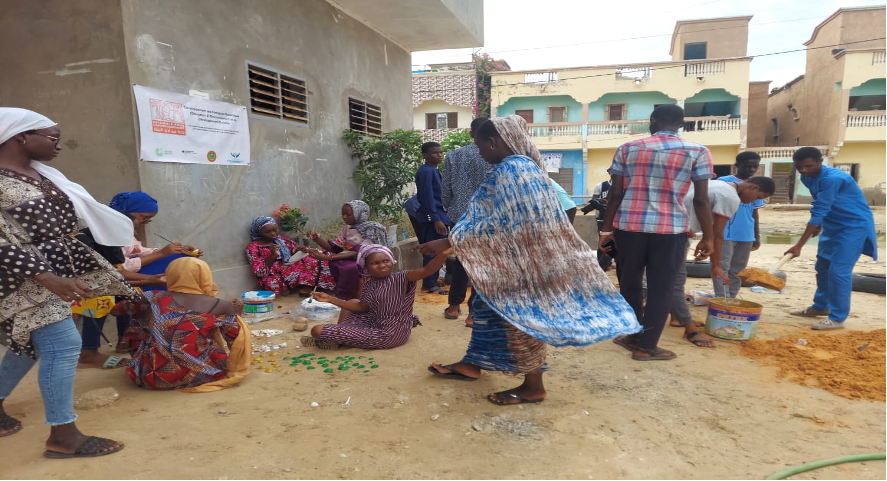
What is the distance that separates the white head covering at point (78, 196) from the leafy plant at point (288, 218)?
338cm

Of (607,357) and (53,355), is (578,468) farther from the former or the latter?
(53,355)

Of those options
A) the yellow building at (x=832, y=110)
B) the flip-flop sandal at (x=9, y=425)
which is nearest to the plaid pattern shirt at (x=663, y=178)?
the flip-flop sandal at (x=9, y=425)

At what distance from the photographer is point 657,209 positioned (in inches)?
137

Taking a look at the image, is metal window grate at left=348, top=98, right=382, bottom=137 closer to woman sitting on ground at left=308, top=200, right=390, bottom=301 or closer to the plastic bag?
woman sitting on ground at left=308, top=200, right=390, bottom=301

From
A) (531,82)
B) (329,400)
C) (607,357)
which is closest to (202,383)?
(329,400)

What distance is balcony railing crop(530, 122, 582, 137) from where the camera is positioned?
23547mm

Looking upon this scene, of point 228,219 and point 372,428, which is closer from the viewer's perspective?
point 372,428

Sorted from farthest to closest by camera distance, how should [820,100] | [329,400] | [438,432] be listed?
[820,100], [329,400], [438,432]

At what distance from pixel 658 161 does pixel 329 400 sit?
9.16 feet

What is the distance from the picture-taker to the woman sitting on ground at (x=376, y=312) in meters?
3.88

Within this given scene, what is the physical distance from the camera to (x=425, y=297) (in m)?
6.01

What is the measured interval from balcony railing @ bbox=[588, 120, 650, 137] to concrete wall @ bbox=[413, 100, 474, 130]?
6329mm

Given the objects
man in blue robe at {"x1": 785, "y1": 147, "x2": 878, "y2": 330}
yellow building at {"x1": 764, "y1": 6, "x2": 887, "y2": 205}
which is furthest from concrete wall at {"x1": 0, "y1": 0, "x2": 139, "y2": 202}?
yellow building at {"x1": 764, "y1": 6, "x2": 887, "y2": 205}

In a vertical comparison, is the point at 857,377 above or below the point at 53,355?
below
